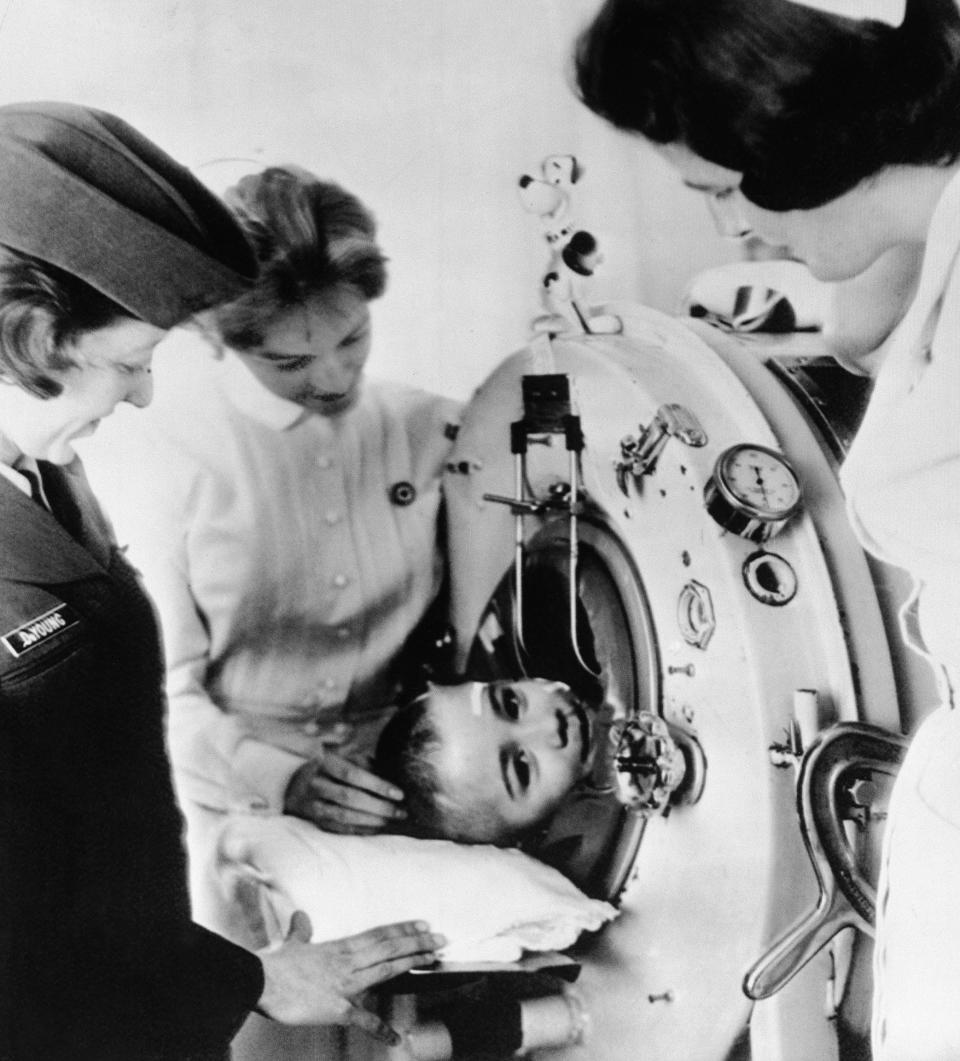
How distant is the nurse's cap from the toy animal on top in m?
0.37

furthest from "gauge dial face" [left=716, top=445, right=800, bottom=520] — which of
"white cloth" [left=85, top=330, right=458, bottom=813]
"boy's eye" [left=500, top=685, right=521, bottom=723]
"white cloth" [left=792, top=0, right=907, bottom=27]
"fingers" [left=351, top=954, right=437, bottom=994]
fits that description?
"fingers" [left=351, top=954, right=437, bottom=994]

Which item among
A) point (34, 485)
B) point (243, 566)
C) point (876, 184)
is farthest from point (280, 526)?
point (876, 184)

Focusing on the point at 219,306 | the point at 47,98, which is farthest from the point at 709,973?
the point at 47,98

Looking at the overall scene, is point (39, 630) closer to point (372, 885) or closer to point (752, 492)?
point (372, 885)

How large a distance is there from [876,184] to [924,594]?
0.54 m

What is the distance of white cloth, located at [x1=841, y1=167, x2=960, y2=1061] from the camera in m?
1.37

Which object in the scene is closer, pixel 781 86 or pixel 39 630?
pixel 39 630

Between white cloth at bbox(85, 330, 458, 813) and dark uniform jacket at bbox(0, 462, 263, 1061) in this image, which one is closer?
dark uniform jacket at bbox(0, 462, 263, 1061)

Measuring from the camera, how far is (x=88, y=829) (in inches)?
51.8

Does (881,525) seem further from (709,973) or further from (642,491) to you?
(709,973)

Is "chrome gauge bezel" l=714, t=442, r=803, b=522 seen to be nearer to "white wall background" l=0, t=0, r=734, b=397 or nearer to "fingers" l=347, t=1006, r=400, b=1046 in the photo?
"white wall background" l=0, t=0, r=734, b=397

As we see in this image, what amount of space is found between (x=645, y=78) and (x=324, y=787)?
0.98m

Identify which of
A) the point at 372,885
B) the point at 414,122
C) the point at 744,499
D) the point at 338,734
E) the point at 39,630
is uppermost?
the point at 414,122

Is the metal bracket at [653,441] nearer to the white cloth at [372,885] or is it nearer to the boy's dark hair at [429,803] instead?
the boy's dark hair at [429,803]
